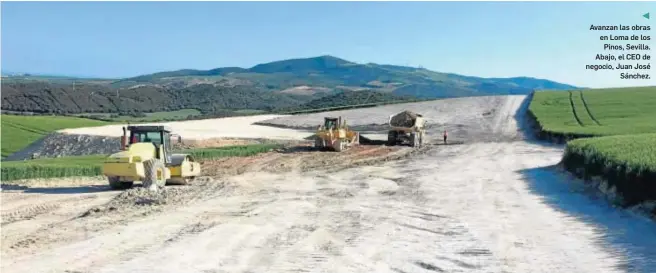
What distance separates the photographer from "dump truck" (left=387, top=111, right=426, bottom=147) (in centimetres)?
4094

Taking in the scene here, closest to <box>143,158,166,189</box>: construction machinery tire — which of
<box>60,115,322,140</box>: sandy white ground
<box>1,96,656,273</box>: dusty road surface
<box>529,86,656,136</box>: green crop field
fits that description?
<box>1,96,656,273</box>: dusty road surface

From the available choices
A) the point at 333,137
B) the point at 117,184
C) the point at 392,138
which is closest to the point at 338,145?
the point at 333,137

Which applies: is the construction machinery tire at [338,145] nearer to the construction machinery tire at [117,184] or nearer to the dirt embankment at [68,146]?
the construction machinery tire at [117,184]

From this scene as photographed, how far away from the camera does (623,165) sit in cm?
1702

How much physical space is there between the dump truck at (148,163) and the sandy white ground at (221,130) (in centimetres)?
2644

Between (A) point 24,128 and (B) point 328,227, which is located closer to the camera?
(B) point 328,227

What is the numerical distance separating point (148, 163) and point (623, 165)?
12943 millimetres

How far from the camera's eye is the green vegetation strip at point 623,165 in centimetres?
1498

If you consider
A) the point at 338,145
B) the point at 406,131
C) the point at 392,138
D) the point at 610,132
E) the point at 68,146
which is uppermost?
the point at 406,131

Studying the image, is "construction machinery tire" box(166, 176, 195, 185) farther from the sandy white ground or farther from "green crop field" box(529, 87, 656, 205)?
the sandy white ground

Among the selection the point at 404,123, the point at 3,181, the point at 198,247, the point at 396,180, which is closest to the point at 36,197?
the point at 3,181

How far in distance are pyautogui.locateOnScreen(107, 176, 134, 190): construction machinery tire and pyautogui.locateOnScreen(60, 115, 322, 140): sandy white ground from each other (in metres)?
27.2

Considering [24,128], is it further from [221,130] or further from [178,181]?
[178,181]

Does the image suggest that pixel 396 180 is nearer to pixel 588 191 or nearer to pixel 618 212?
pixel 588 191
